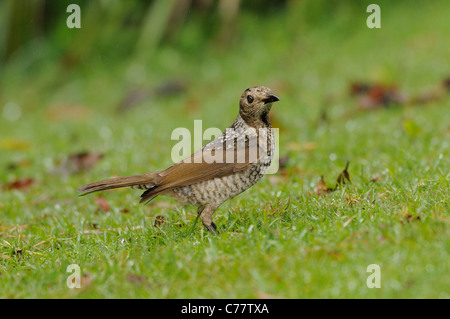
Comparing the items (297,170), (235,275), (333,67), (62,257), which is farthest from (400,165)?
(333,67)

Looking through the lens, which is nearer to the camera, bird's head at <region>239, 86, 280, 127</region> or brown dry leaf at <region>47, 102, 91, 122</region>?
bird's head at <region>239, 86, 280, 127</region>

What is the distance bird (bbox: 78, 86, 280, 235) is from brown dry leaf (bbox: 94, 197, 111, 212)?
1.40 m

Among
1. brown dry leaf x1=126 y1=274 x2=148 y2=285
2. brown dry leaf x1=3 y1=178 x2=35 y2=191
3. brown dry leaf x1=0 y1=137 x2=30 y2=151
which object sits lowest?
brown dry leaf x1=126 y1=274 x2=148 y2=285

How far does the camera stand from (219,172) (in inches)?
172

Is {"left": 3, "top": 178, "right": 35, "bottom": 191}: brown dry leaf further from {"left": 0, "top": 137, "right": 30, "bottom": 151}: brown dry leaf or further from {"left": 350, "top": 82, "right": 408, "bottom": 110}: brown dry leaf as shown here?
{"left": 350, "top": 82, "right": 408, "bottom": 110}: brown dry leaf

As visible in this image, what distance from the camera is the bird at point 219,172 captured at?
4.35 meters

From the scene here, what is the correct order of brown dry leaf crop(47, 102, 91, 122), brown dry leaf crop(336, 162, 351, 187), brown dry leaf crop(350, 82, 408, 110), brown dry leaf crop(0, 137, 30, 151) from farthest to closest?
brown dry leaf crop(47, 102, 91, 122), brown dry leaf crop(0, 137, 30, 151), brown dry leaf crop(350, 82, 408, 110), brown dry leaf crop(336, 162, 351, 187)

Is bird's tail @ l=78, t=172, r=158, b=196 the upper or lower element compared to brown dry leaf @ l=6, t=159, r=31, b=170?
lower

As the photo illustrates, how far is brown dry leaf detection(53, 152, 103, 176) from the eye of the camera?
294 inches

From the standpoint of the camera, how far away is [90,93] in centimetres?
1268

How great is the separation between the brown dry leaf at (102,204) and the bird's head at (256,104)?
188cm

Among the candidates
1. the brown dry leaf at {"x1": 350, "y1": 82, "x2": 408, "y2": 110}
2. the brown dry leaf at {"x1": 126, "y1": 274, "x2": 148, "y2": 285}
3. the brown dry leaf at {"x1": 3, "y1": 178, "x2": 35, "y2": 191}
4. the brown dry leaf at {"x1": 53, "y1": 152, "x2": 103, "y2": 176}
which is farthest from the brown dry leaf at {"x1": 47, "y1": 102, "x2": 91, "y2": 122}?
the brown dry leaf at {"x1": 126, "y1": 274, "x2": 148, "y2": 285}

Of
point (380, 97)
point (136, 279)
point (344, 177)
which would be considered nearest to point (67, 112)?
point (380, 97)

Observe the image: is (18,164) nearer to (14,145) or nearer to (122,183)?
(14,145)
